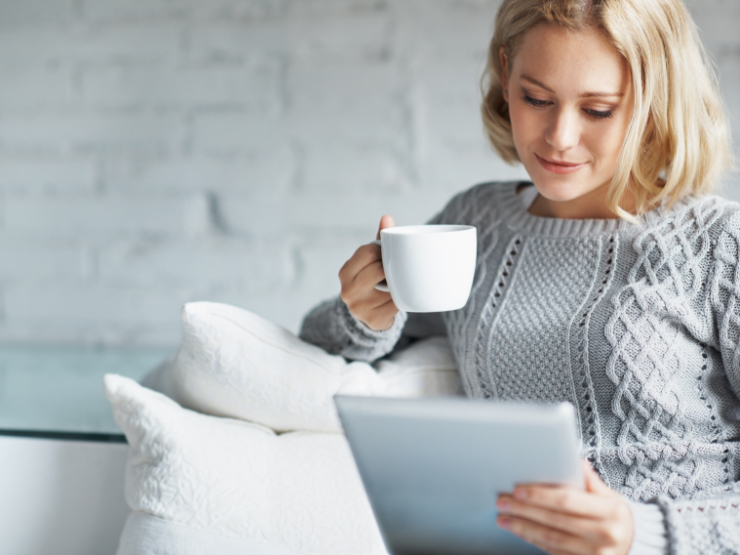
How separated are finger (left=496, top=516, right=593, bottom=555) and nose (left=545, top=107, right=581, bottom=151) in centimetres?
42

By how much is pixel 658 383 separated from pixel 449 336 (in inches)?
13.2

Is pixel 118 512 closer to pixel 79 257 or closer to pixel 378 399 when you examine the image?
pixel 378 399

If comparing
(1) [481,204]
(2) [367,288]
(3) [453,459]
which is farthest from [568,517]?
(1) [481,204]

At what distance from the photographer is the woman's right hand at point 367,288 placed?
79 cm

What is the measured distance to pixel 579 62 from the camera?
28.9 inches

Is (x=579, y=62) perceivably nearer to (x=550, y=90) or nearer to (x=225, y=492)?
(x=550, y=90)

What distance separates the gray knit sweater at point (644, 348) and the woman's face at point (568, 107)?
108mm

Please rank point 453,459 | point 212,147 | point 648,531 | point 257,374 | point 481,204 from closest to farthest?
1. point 453,459
2. point 648,531
3. point 257,374
4. point 481,204
5. point 212,147

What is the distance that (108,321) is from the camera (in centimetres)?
156

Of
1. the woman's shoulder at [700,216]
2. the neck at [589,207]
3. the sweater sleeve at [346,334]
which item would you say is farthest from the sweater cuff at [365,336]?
the woman's shoulder at [700,216]

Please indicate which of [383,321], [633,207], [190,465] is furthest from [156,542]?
[633,207]

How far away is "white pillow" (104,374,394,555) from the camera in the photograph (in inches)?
29.1

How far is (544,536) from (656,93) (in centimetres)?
51

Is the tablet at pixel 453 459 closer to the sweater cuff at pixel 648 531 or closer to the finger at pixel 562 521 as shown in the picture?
the finger at pixel 562 521
